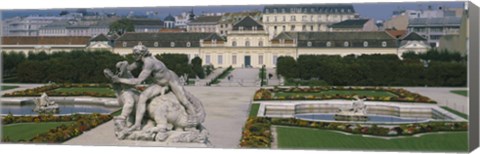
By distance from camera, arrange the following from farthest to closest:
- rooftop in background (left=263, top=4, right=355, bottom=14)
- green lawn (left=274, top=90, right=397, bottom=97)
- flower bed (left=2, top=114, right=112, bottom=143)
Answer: rooftop in background (left=263, top=4, right=355, bottom=14), green lawn (left=274, top=90, right=397, bottom=97), flower bed (left=2, top=114, right=112, bottom=143)

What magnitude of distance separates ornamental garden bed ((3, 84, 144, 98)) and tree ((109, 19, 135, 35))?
2909mm

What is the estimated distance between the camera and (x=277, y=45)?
32781mm

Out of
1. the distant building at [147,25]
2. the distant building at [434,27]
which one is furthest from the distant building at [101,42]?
the distant building at [434,27]

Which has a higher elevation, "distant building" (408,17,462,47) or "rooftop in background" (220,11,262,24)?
"rooftop in background" (220,11,262,24)

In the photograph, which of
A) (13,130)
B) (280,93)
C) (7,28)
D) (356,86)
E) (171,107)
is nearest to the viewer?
(171,107)

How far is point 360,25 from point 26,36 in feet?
44.0

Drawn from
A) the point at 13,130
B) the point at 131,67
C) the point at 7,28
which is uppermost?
the point at 7,28

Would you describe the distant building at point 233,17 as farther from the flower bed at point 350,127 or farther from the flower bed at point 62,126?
the flower bed at point 350,127

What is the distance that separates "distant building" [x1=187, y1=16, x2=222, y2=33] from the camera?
31.4m

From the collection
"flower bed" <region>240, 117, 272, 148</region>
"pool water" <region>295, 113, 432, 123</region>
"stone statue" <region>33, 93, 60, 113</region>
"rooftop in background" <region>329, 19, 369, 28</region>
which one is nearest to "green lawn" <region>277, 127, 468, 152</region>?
"flower bed" <region>240, 117, 272, 148</region>

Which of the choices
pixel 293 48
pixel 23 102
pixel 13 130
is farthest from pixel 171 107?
pixel 293 48

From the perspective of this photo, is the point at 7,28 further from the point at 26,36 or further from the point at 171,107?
the point at 171,107

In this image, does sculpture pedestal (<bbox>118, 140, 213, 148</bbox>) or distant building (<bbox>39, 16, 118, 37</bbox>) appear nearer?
sculpture pedestal (<bbox>118, 140, 213, 148</bbox>)

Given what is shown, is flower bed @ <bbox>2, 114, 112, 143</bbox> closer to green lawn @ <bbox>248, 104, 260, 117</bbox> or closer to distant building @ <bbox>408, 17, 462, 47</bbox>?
green lawn @ <bbox>248, 104, 260, 117</bbox>
